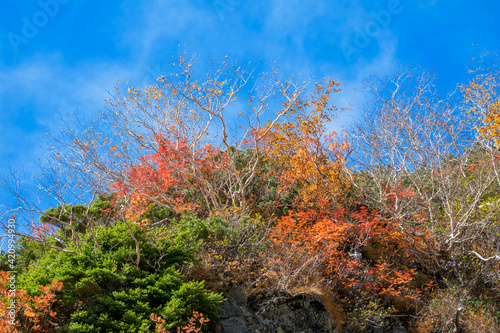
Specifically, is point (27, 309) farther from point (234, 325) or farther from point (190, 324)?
point (234, 325)

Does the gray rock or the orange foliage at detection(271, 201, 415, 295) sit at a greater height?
the orange foliage at detection(271, 201, 415, 295)

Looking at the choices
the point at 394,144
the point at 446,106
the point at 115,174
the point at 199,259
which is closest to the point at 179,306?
the point at 199,259

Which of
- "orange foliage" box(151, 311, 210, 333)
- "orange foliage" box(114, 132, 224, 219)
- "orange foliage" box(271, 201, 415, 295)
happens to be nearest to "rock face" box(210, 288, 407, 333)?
"orange foliage" box(151, 311, 210, 333)

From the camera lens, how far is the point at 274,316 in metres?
9.35

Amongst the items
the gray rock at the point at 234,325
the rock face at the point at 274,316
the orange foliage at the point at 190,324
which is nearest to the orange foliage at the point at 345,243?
the rock face at the point at 274,316

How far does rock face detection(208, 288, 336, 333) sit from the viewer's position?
852cm

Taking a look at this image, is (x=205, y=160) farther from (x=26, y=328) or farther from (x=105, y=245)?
(x=26, y=328)

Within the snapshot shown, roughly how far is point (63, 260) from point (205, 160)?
8226 mm

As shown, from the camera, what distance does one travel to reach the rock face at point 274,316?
852cm

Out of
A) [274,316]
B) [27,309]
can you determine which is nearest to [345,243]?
[274,316]

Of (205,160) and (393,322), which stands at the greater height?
(205,160)

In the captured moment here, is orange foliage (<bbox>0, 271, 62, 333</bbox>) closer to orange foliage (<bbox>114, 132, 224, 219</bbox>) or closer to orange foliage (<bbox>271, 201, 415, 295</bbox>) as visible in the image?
orange foliage (<bbox>271, 201, 415, 295</bbox>)

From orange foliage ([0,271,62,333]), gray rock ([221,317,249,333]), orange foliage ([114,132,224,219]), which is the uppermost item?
orange foliage ([114,132,224,219])

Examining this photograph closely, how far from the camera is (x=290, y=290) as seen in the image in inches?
385
